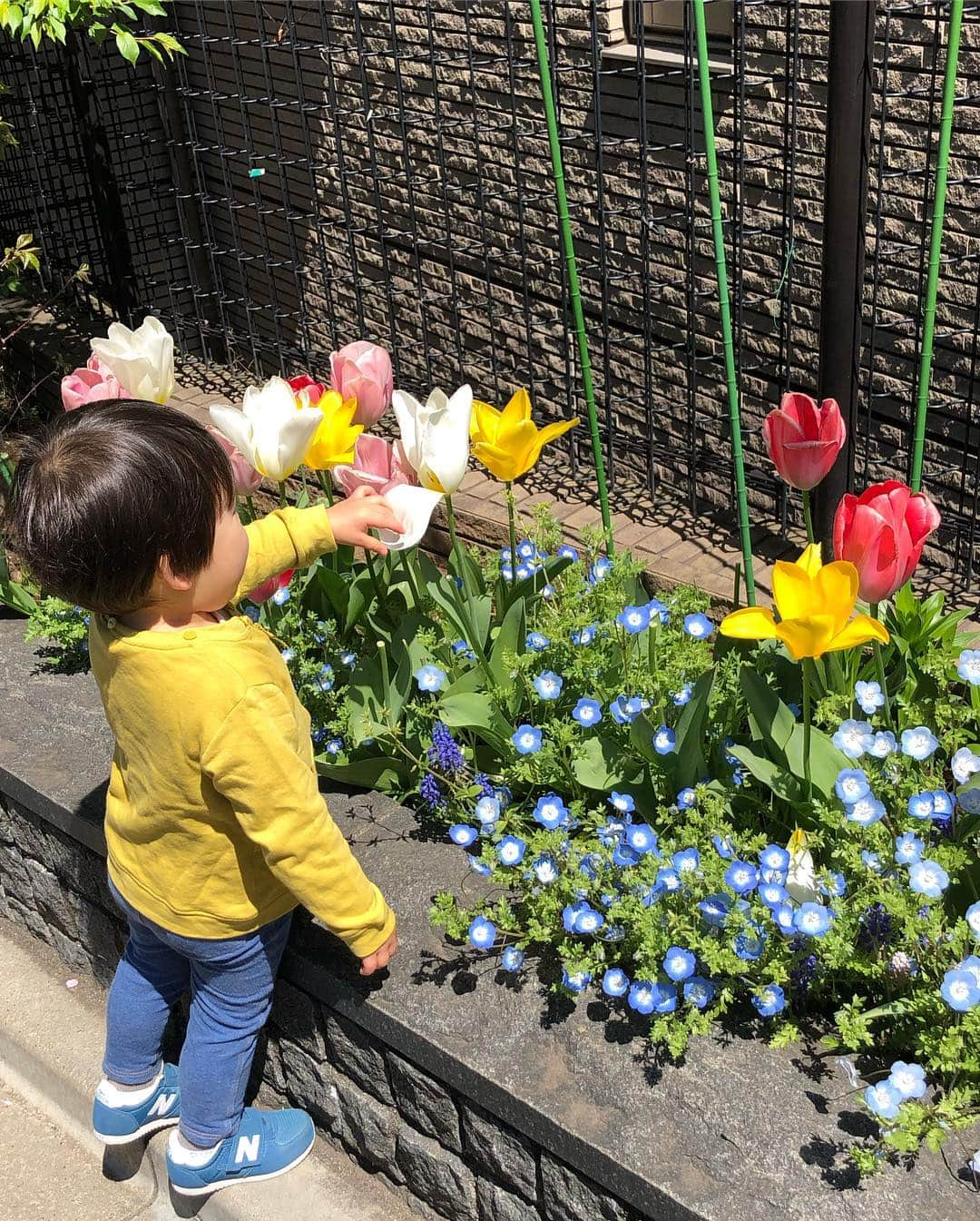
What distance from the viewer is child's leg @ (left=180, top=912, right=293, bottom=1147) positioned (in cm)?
204

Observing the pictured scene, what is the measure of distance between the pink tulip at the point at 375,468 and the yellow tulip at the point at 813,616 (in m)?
0.70

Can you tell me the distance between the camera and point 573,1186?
178 cm

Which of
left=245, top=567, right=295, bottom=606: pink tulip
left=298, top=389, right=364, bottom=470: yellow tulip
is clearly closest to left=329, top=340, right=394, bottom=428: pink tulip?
left=298, top=389, right=364, bottom=470: yellow tulip

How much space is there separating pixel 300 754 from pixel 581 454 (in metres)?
2.52

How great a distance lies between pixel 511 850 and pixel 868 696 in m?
0.61

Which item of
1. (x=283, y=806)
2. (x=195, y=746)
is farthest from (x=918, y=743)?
(x=195, y=746)

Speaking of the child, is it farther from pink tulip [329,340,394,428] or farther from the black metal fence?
the black metal fence

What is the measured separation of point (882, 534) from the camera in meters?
1.75

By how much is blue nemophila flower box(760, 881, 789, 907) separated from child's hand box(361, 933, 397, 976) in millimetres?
583

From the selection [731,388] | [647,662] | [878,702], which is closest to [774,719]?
[878,702]

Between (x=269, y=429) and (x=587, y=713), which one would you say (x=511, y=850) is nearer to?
(x=587, y=713)

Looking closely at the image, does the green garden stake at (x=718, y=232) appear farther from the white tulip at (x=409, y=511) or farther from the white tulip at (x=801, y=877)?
the white tulip at (x=801, y=877)

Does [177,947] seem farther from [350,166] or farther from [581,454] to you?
[350,166]

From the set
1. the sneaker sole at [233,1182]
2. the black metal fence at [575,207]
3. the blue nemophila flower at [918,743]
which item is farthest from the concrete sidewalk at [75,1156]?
the black metal fence at [575,207]
